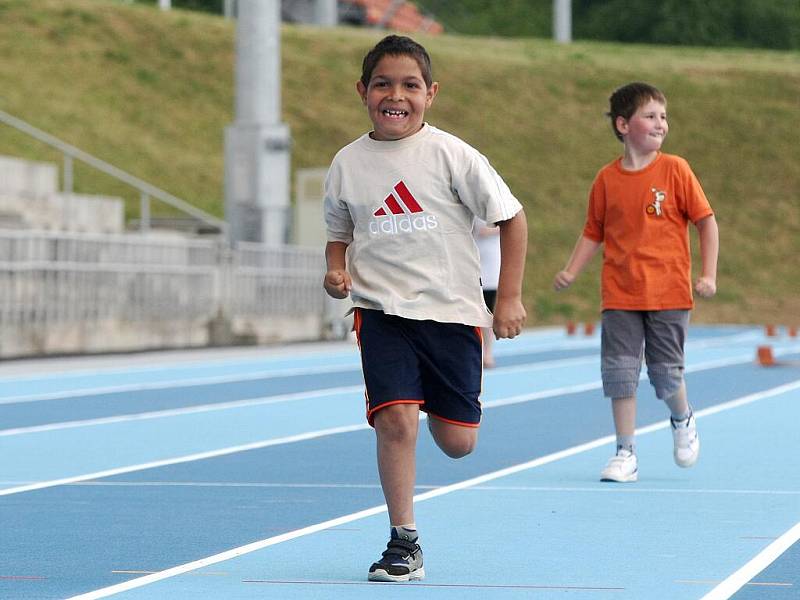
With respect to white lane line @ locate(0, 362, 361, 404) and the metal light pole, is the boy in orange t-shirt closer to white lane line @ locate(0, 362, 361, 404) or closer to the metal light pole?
white lane line @ locate(0, 362, 361, 404)

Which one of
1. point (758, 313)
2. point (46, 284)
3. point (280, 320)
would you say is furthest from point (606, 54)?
point (46, 284)

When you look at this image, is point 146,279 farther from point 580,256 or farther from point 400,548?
point 400,548

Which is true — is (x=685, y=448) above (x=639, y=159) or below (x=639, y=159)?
below

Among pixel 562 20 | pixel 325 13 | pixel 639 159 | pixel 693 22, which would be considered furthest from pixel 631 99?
pixel 693 22

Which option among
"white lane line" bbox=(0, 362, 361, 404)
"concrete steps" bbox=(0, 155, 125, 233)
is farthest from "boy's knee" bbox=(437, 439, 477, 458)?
"concrete steps" bbox=(0, 155, 125, 233)

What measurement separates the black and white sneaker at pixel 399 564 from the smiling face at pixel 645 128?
12.7 feet

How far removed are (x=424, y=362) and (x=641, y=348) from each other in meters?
3.33

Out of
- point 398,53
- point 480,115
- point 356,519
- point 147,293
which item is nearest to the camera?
point 398,53

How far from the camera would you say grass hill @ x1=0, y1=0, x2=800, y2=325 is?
48.6 metres

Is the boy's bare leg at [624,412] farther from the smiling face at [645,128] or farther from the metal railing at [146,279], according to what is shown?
the metal railing at [146,279]

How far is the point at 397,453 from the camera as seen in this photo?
7039mm

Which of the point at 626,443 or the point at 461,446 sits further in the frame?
the point at 626,443

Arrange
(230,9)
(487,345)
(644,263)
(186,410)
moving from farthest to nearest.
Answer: (230,9)
(487,345)
(186,410)
(644,263)

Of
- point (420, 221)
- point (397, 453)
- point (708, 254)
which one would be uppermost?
point (420, 221)
